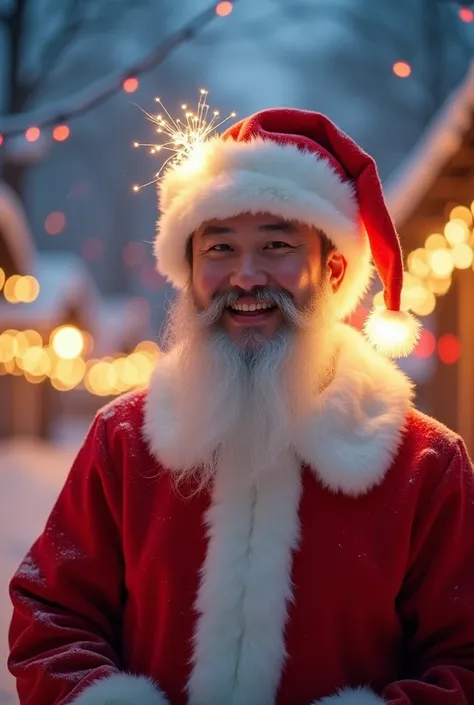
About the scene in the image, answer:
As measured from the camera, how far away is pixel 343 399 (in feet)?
6.43

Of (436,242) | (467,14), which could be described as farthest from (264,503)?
(436,242)

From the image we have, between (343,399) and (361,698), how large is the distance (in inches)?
26.3

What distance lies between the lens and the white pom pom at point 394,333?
216 centimetres

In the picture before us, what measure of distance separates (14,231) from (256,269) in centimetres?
872

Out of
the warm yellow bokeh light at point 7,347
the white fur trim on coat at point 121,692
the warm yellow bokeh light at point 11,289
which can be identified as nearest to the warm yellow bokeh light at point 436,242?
the white fur trim on coat at point 121,692

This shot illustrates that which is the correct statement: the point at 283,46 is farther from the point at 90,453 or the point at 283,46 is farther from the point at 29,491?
the point at 90,453

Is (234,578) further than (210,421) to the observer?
No

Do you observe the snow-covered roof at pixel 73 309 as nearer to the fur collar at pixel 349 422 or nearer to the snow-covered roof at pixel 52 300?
the snow-covered roof at pixel 52 300

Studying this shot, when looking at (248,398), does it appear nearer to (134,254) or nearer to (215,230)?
(215,230)

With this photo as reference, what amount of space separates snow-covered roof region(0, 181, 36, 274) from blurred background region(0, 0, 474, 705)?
3 cm

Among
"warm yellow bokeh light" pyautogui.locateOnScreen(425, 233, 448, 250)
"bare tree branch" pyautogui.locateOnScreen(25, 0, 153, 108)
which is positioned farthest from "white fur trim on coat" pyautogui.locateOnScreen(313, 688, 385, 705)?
"bare tree branch" pyautogui.locateOnScreen(25, 0, 153, 108)

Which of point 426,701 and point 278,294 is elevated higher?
point 278,294

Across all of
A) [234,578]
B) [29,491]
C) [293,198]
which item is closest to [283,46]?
[29,491]

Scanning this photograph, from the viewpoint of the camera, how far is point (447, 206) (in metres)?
6.65
